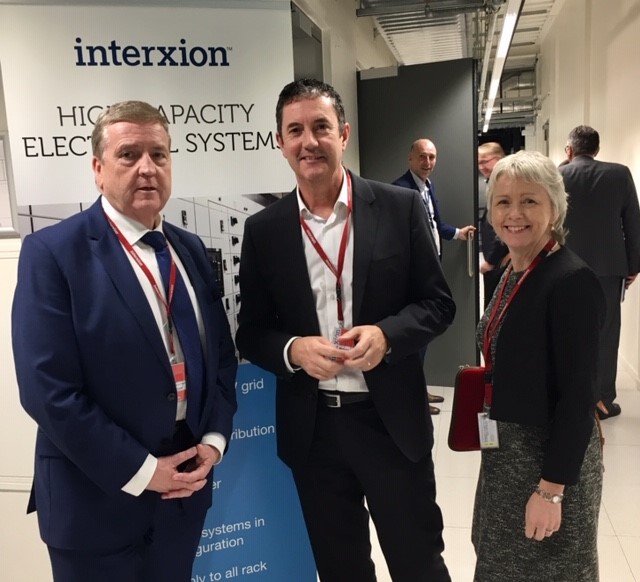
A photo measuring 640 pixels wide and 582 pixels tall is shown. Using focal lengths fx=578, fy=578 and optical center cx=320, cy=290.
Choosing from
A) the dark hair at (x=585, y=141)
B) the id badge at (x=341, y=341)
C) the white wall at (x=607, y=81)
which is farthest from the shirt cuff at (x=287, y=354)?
the white wall at (x=607, y=81)

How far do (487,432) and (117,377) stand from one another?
1001 millimetres

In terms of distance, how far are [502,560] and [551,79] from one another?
10356mm

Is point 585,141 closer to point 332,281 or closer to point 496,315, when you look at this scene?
point 496,315

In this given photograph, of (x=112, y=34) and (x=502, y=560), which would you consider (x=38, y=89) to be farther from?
(x=502, y=560)

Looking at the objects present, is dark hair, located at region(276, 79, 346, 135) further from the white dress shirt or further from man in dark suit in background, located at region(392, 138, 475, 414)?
man in dark suit in background, located at region(392, 138, 475, 414)

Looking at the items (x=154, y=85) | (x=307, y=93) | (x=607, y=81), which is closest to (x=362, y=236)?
(x=307, y=93)

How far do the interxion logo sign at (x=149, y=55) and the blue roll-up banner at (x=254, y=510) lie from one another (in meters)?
1.16

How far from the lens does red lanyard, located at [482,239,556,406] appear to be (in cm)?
154

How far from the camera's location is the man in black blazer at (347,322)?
1695 mm

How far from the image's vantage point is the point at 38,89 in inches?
77.6

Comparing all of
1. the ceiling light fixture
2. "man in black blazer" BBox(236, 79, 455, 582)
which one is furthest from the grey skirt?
the ceiling light fixture

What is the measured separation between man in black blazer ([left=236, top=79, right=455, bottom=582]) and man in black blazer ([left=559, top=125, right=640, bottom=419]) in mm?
2915

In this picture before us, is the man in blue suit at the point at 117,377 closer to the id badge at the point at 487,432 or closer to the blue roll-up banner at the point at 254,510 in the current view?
Result: the blue roll-up banner at the point at 254,510

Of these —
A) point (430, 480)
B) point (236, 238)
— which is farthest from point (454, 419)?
point (236, 238)
